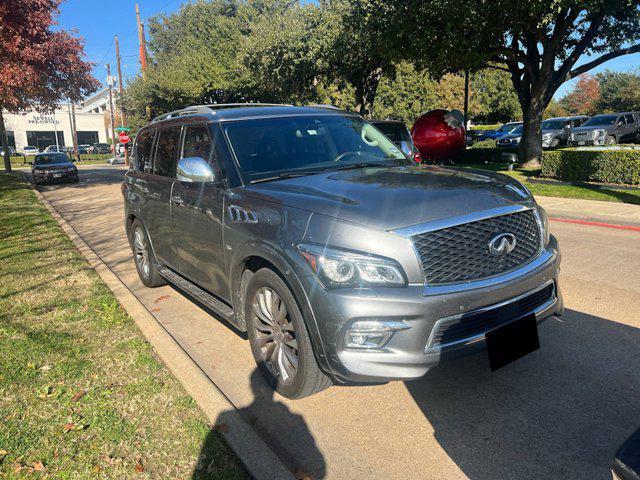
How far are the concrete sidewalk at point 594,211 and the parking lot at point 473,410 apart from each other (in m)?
4.73

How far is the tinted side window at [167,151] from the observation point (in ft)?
16.2

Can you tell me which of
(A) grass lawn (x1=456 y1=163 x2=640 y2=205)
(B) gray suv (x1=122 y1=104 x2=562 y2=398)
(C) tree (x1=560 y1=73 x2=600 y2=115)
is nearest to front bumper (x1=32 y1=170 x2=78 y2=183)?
(A) grass lawn (x1=456 y1=163 x2=640 y2=205)

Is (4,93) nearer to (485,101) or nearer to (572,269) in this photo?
(572,269)

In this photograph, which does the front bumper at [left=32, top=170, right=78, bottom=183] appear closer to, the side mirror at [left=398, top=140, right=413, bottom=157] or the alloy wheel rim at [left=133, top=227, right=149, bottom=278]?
the side mirror at [left=398, top=140, right=413, bottom=157]

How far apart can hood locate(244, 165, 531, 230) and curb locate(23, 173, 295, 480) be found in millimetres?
1352

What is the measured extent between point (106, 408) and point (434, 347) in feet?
7.09

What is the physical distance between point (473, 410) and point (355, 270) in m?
1.28

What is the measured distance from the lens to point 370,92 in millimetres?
27609

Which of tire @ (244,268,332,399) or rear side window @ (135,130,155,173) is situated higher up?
rear side window @ (135,130,155,173)

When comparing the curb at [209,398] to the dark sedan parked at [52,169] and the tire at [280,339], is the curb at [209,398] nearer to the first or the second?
the tire at [280,339]

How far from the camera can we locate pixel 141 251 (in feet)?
20.5

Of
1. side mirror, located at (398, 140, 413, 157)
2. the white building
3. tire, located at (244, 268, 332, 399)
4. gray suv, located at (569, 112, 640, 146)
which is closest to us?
tire, located at (244, 268, 332, 399)

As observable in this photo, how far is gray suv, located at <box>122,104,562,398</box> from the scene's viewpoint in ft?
9.18

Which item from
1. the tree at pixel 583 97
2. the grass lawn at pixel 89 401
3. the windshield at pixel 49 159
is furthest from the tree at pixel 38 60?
the tree at pixel 583 97
